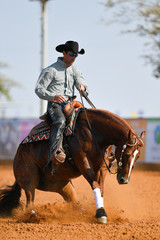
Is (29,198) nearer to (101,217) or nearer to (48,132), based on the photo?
(48,132)

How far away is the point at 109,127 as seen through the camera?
611 cm

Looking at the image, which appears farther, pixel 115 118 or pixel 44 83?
pixel 44 83

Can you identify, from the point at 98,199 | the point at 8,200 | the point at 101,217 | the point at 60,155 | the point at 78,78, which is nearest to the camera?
the point at 101,217

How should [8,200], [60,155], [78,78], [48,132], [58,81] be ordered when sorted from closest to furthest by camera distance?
[60,155] → [48,132] → [58,81] → [78,78] → [8,200]

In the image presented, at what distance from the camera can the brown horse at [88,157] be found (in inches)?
227

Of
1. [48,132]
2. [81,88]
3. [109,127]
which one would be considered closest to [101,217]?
[109,127]

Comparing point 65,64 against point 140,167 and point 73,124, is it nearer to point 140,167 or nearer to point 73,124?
point 73,124

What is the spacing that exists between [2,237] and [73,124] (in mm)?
1979

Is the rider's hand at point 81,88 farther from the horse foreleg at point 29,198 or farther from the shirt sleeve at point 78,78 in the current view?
the horse foreleg at point 29,198

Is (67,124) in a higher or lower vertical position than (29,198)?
higher

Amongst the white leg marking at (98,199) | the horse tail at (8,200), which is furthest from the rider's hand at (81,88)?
the horse tail at (8,200)

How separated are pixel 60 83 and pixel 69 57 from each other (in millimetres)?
443

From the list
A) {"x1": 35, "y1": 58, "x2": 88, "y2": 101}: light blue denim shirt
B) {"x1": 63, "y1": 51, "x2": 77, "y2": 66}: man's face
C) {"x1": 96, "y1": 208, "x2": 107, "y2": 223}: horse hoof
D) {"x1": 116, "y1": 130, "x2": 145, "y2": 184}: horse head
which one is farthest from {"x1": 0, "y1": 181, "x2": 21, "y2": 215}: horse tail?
{"x1": 63, "y1": 51, "x2": 77, "y2": 66}: man's face

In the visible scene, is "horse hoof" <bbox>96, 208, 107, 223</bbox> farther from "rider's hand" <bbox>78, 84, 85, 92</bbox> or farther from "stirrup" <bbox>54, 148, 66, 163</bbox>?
"rider's hand" <bbox>78, 84, 85, 92</bbox>
